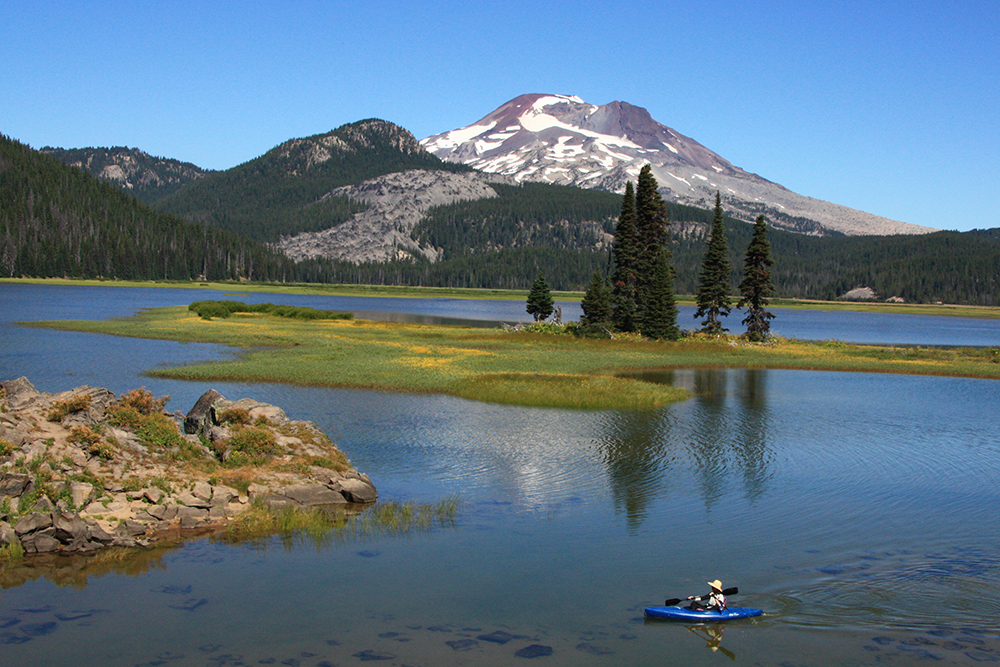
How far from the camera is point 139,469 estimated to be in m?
21.7

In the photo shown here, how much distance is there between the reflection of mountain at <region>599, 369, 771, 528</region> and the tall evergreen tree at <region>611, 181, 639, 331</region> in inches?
1533

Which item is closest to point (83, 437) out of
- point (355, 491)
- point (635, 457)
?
point (355, 491)

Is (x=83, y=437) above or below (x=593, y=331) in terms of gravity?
below

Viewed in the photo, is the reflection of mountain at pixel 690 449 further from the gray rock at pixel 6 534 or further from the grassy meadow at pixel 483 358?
the gray rock at pixel 6 534

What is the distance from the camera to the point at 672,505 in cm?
2389

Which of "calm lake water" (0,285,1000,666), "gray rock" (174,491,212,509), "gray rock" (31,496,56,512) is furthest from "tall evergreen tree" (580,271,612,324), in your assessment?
"gray rock" (31,496,56,512)

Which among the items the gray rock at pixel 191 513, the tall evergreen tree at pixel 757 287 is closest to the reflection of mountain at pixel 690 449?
the gray rock at pixel 191 513

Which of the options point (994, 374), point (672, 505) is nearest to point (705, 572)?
point (672, 505)

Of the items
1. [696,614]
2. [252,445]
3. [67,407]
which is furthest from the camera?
[252,445]

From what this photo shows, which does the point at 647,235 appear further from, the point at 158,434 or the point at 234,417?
the point at 158,434

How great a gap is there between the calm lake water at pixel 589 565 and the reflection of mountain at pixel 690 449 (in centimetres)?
16

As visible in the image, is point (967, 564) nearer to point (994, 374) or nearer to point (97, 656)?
point (97, 656)

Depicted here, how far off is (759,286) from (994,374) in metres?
29.4

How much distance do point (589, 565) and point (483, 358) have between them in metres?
42.1
